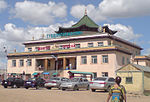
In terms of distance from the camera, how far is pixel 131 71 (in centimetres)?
2472

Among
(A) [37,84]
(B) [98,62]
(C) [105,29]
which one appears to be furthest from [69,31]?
(A) [37,84]

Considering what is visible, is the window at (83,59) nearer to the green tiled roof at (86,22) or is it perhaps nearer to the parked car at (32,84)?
the green tiled roof at (86,22)

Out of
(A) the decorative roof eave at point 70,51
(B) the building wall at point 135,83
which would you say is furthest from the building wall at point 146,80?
(A) the decorative roof eave at point 70,51

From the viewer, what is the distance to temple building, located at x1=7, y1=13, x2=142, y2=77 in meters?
47.4

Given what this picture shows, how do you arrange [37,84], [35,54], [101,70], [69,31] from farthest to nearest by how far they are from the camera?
[69,31], [35,54], [101,70], [37,84]

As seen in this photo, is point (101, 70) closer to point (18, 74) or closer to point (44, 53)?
point (44, 53)

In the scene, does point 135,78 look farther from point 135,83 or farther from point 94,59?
point 94,59

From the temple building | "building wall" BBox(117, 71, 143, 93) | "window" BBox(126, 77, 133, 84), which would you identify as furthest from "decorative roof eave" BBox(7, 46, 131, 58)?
"building wall" BBox(117, 71, 143, 93)

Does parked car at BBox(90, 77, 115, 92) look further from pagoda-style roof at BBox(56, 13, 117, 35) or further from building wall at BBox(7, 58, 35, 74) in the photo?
pagoda-style roof at BBox(56, 13, 117, 35)

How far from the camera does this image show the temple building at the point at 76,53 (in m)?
47.4

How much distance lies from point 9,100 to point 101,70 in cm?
3377

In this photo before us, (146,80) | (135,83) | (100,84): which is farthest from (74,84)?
(146,80)

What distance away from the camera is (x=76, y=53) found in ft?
166

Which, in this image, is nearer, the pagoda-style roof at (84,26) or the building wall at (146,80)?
the building wall at (146,80)
